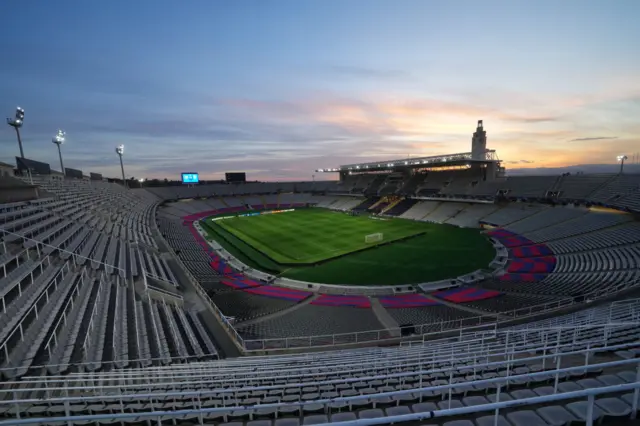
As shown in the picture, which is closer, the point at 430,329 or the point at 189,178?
the point at 430,329

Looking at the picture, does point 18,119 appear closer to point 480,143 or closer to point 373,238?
point 373,238

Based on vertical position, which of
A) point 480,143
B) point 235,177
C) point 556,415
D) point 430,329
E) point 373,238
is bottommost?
point 430,329

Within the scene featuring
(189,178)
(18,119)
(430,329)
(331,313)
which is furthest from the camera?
(189,178)

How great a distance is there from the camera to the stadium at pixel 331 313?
4691 millimetres

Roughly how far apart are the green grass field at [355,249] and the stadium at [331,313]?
309 mm

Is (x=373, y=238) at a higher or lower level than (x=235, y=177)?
lower

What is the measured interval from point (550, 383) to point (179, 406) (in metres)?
6.88

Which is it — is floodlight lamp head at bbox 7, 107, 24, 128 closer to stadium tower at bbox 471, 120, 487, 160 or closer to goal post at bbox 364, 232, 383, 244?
goal post at bbox 364, 232, 383, 244

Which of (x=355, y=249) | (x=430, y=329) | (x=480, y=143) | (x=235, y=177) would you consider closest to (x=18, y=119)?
(x=355, y=249)

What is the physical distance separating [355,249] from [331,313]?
48.9 feet

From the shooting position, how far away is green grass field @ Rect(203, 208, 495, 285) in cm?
2503

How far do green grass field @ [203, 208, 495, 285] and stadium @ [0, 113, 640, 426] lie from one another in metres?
0.31

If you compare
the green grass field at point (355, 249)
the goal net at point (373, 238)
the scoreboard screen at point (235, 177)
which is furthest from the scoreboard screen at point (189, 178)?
the goal net at point (373, 238)

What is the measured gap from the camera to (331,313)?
59.2ft
